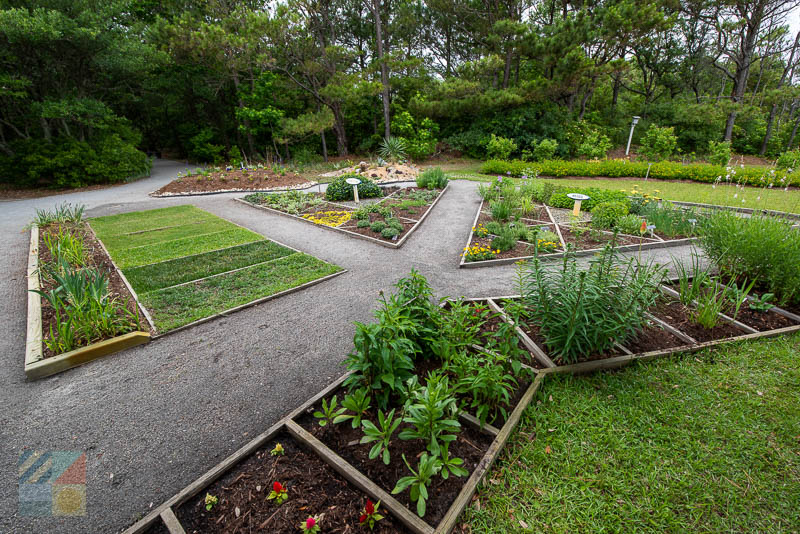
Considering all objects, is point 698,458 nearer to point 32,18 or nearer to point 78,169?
point 32,18

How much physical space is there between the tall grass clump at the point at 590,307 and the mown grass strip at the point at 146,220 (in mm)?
8418

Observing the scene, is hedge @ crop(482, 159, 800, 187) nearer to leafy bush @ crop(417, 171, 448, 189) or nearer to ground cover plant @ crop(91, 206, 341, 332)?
leafy bush @ crop(417, 171, 448, 189)

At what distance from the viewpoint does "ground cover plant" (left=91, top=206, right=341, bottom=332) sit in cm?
438

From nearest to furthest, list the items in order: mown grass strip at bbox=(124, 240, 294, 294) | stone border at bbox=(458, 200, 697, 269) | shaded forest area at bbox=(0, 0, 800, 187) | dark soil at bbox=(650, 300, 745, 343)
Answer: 1. dark soil at bbox=(650, 300, 745, 343)
2. mown grass strip at bbox=(124, 240, 294, 294)
3. stone border at bbox=(458, 200, 697, 269)
4. shaded forest area at bbox=(0, 0, 800, 187)

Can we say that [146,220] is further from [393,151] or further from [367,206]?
[393,151]

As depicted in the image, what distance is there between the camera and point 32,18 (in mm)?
10031

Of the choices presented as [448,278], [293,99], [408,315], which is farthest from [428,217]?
[293,99]

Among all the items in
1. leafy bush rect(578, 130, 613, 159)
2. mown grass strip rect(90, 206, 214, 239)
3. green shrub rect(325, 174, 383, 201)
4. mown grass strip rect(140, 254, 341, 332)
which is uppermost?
leafy bush rect(578, 130, 613, 159)

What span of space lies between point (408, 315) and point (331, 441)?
3.60 feet

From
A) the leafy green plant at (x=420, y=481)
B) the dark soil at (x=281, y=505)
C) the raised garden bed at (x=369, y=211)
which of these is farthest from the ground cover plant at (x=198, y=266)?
the leafy green plant at (x=420, y=481)

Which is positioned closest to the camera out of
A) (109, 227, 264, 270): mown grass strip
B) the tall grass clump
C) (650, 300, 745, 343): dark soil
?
the tall grass clump

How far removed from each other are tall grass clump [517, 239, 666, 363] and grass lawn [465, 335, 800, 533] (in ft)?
1.02

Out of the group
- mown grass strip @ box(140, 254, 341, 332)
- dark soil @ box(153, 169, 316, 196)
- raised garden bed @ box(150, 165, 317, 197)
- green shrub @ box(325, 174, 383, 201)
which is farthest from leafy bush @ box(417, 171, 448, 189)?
mown grass strip @ box(140, 254, 341, 332)

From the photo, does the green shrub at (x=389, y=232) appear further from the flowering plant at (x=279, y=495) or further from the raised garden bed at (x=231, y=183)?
the raised garden bed at (x=231, y=183)
